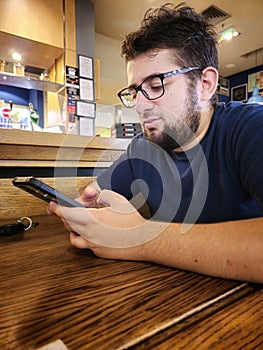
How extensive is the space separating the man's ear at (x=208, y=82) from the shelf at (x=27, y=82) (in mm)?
2008

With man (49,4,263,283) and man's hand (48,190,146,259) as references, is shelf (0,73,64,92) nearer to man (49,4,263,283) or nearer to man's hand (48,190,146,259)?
man (49,4,263,283)

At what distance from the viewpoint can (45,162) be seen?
3.05 ft

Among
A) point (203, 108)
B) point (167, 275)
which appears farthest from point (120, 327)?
point (203, 108)

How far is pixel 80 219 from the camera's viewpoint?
1.41ft

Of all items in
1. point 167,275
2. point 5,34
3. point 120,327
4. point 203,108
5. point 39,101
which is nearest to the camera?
point 120,327

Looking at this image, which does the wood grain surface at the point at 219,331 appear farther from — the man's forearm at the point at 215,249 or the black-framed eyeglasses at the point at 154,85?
the black-framed eyeglasses at the point at 154,85

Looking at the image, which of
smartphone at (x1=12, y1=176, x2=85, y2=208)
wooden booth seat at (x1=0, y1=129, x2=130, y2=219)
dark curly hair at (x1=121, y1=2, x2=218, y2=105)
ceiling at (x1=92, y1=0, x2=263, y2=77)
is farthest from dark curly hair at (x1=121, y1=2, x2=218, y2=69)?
ceiling at (x1=92, y1=0, x2=263, y2=77)

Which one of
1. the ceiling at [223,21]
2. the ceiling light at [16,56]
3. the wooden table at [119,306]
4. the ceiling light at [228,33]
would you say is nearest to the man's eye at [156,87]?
the wooden table at [119,306]

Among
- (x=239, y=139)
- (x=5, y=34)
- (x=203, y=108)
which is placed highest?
(x=5, y=34)

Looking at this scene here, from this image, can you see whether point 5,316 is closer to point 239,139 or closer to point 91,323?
point 91,323

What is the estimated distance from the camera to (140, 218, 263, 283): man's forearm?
32 centimetres

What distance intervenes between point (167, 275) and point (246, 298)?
3.8 inches

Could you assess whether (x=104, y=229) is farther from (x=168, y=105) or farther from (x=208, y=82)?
(x=208, y=82)

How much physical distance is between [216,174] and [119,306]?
19.0 inches
